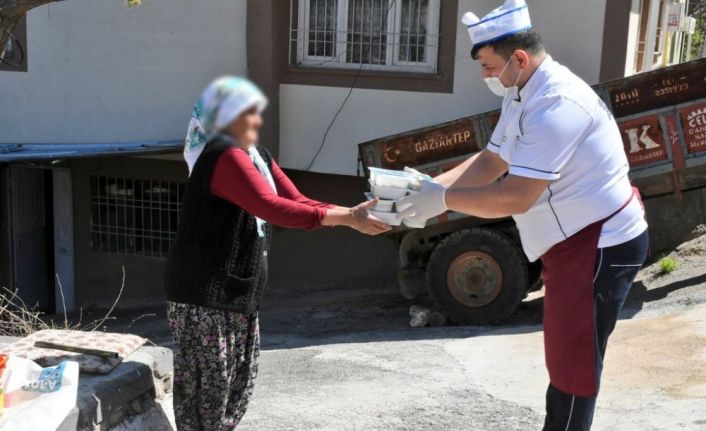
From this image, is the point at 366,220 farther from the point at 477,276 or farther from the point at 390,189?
the point at 477,276

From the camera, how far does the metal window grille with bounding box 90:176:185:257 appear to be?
10.5m

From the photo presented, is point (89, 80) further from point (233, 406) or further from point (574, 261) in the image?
point (574, 261)

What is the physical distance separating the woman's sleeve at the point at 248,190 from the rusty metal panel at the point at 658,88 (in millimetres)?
5005

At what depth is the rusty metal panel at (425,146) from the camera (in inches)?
299

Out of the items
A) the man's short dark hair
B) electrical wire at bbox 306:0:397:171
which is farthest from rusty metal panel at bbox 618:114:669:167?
the man's short dark hair

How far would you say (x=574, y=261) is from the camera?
3.16 metres

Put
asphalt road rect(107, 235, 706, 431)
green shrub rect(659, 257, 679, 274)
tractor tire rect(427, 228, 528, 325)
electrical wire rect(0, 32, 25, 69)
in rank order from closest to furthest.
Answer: asphalt road rect(107, 235, 706, 431)
tractor tire rect(427, 228, 528, 325)
green shrub rect(659, 257, 679, 274)
electrical wire rect(0, 32, 25, 69)

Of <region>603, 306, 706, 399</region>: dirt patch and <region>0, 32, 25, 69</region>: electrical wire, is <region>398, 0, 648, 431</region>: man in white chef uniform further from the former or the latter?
<region>0, 32, 25, 69</region>: electrical wire

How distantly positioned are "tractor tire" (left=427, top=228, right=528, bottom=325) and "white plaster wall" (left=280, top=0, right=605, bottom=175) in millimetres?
1908

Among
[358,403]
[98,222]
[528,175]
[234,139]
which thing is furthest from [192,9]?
[234,139]

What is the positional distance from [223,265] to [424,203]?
0.80 m

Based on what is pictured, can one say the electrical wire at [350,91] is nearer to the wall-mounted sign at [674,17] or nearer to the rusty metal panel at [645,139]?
the rusty metal panel at [645,139]

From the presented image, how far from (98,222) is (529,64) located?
8.78m

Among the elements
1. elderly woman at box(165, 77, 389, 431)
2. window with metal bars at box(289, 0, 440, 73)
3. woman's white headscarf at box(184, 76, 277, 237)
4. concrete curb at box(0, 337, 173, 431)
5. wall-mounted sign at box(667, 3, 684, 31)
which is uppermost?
wall-mounted sign at box(667, 3, 684, 31)
